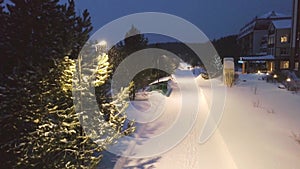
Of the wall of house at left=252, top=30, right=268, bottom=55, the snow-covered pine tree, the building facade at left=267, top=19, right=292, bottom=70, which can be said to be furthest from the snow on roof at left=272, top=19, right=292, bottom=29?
the snow-covered pine tree

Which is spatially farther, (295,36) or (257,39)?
(257,39)

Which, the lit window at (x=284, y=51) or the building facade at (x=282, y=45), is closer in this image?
the building facade at (x=282, y=45)

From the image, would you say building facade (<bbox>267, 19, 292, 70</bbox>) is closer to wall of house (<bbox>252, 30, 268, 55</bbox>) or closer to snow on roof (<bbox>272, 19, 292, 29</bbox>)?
snow on roof (<bbox>272, 19, 292, 29</bbox>)

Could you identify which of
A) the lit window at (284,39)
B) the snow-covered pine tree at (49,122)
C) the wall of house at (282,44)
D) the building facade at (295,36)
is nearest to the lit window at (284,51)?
the wall of house at (282,44)

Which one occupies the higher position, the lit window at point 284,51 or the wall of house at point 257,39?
the wall of house at point 257,39

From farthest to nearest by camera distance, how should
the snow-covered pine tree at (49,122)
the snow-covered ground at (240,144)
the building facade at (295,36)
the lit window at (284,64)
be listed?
the lit window at (284,64) → the building facade at (295,36) → the snow-covered ground at (240,144) → the snow-covered pine tree at (49,122)

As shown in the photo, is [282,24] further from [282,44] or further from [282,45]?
[282,45]

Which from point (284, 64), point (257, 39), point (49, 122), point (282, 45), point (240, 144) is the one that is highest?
point (257, 39)

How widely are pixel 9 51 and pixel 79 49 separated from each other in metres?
1.01

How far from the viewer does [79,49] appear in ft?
13.9

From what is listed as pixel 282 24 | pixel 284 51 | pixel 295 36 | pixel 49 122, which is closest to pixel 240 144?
pixel 49 122

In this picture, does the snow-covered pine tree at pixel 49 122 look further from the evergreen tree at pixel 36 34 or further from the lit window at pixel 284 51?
the lit window at pixel 284 51

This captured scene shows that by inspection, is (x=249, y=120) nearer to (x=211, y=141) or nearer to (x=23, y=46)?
(x=211, y=141)

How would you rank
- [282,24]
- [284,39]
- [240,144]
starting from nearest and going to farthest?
1. [240,144]
2. [284,39]
3. [282,24]
